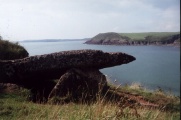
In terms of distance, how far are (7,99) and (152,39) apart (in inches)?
6506

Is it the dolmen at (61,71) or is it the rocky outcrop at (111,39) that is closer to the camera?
the dolmen at (61,71)

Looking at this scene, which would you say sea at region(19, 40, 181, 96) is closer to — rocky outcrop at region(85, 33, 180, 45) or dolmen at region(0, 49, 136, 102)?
dolmen at region(0, 49, 136, 102)

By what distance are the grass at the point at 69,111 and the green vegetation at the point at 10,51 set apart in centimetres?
628

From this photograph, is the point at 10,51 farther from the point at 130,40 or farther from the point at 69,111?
the point at 130,40

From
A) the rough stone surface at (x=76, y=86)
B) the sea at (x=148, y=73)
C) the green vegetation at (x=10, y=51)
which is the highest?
the green vegetation at (x=10, y=51)

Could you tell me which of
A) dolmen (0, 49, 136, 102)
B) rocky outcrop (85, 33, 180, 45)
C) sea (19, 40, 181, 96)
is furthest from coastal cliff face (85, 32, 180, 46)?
dolmen (0, 49, 136, 102)

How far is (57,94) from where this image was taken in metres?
13.9

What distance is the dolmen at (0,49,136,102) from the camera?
570 inches

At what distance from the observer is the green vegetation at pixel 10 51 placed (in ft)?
63.8

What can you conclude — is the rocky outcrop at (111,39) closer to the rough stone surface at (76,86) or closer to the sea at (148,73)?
the sea at (148,73)

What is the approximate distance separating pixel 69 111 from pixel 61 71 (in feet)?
20.4

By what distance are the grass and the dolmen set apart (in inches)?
65.0

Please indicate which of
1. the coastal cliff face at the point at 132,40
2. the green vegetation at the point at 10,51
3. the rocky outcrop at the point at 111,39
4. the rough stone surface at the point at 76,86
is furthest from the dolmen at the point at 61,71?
the rocky outcrop at the point at 111,39

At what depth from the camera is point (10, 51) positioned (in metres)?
19.9
